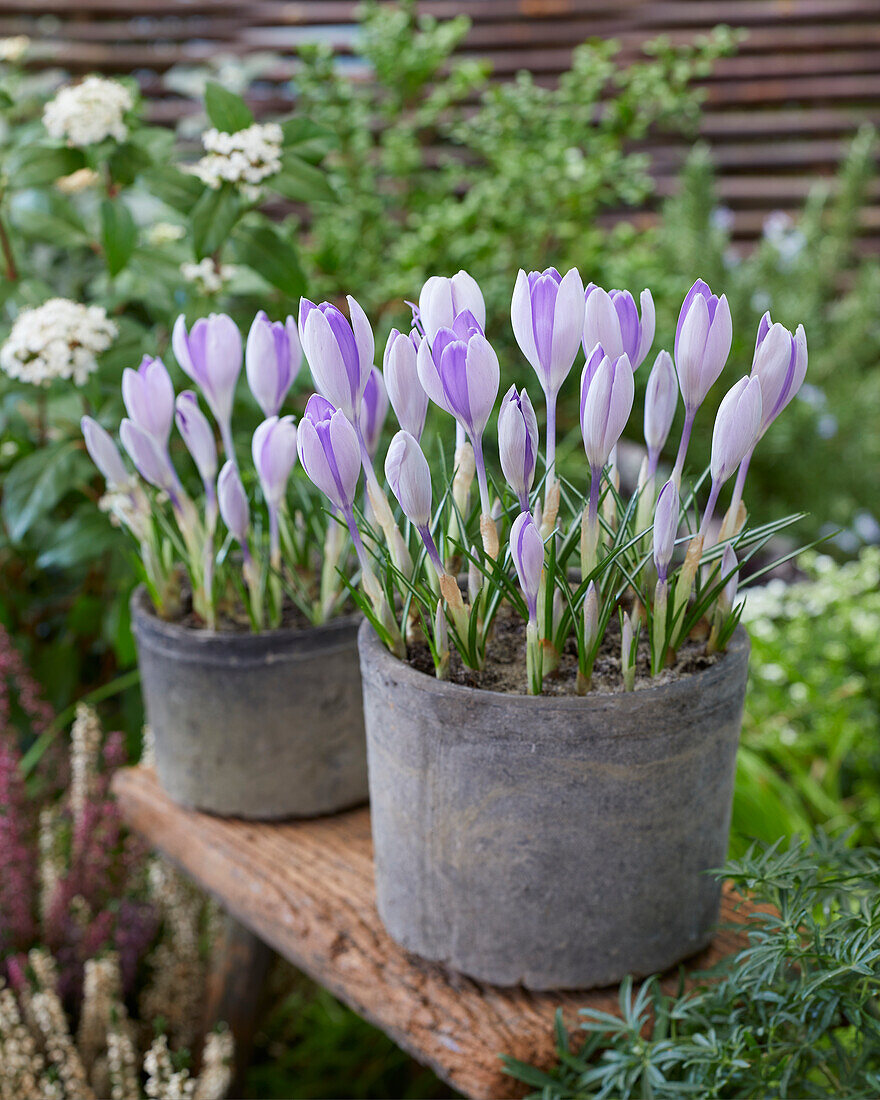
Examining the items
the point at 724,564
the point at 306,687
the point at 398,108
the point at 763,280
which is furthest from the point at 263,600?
Answer: the point at 763,280

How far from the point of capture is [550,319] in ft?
1.57

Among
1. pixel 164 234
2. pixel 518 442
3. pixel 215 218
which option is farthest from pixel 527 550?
pixel 164 234

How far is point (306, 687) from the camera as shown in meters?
0.74

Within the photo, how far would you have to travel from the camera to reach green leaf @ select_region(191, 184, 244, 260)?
800 mm

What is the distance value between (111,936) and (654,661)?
30.8 inches

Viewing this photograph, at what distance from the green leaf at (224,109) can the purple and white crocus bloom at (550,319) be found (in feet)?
1.46

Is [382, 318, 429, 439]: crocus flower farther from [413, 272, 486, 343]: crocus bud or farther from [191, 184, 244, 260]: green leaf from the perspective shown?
[191, 184, 244, 260]: green leaf

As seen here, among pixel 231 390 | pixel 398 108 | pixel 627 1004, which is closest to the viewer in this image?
pixel 627 1004

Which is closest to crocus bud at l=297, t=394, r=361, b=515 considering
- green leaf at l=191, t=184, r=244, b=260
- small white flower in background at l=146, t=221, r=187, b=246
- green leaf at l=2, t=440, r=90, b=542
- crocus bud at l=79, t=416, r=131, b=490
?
crocus bud at l=79, t=416, r=131, b=490

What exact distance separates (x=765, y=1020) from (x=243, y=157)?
689 mm

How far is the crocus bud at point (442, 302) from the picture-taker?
501mm

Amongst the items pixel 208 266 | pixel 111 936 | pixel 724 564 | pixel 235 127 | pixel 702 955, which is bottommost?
pixel 111 936

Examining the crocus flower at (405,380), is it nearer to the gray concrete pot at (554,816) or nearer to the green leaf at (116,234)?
the gray concrete pot at (554,816)

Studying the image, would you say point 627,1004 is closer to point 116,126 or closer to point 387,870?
point 387,870
